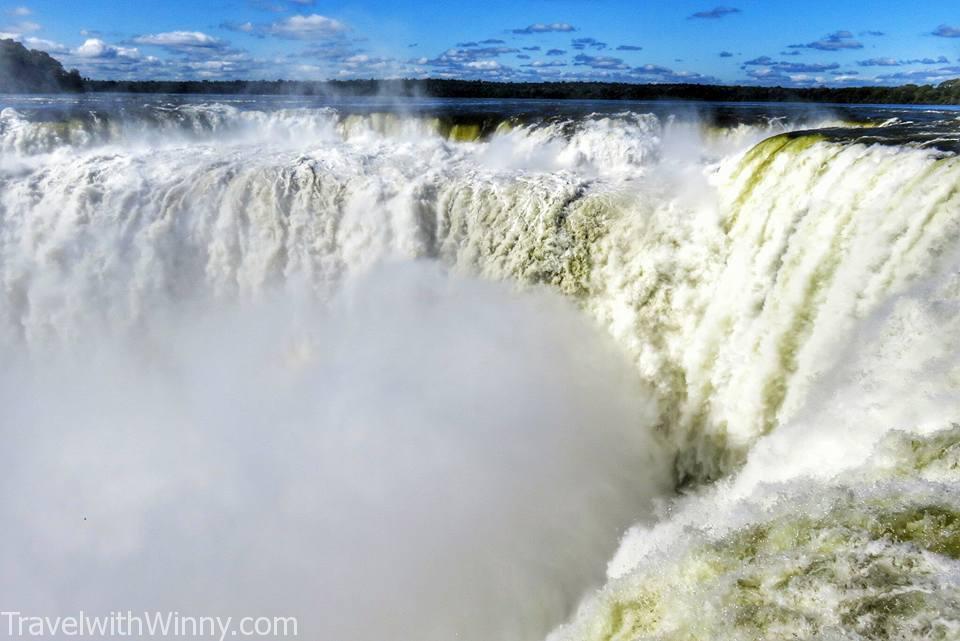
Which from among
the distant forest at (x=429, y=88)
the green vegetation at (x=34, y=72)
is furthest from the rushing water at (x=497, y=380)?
the green vegetation at (x=34, y=72)

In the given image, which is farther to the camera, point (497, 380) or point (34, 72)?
point (34, 72)

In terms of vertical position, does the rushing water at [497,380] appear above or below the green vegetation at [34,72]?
below

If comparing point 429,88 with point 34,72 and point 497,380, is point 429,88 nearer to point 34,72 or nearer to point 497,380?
point 34,72

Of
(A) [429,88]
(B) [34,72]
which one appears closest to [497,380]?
(A) [429,88]

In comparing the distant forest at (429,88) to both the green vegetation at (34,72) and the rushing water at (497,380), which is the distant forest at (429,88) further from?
the rushing water at (497,380)

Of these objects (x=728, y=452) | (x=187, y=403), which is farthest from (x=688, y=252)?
(x=187, y=403)

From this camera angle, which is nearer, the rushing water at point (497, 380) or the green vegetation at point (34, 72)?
the rushing water at point (497, 380)

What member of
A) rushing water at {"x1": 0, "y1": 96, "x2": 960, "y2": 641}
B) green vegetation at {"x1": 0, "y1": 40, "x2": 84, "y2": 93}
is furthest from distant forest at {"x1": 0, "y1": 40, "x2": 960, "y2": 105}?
rushing water at {"x1": 0, "y1": 96, "x2": 960, "y2": 641}
